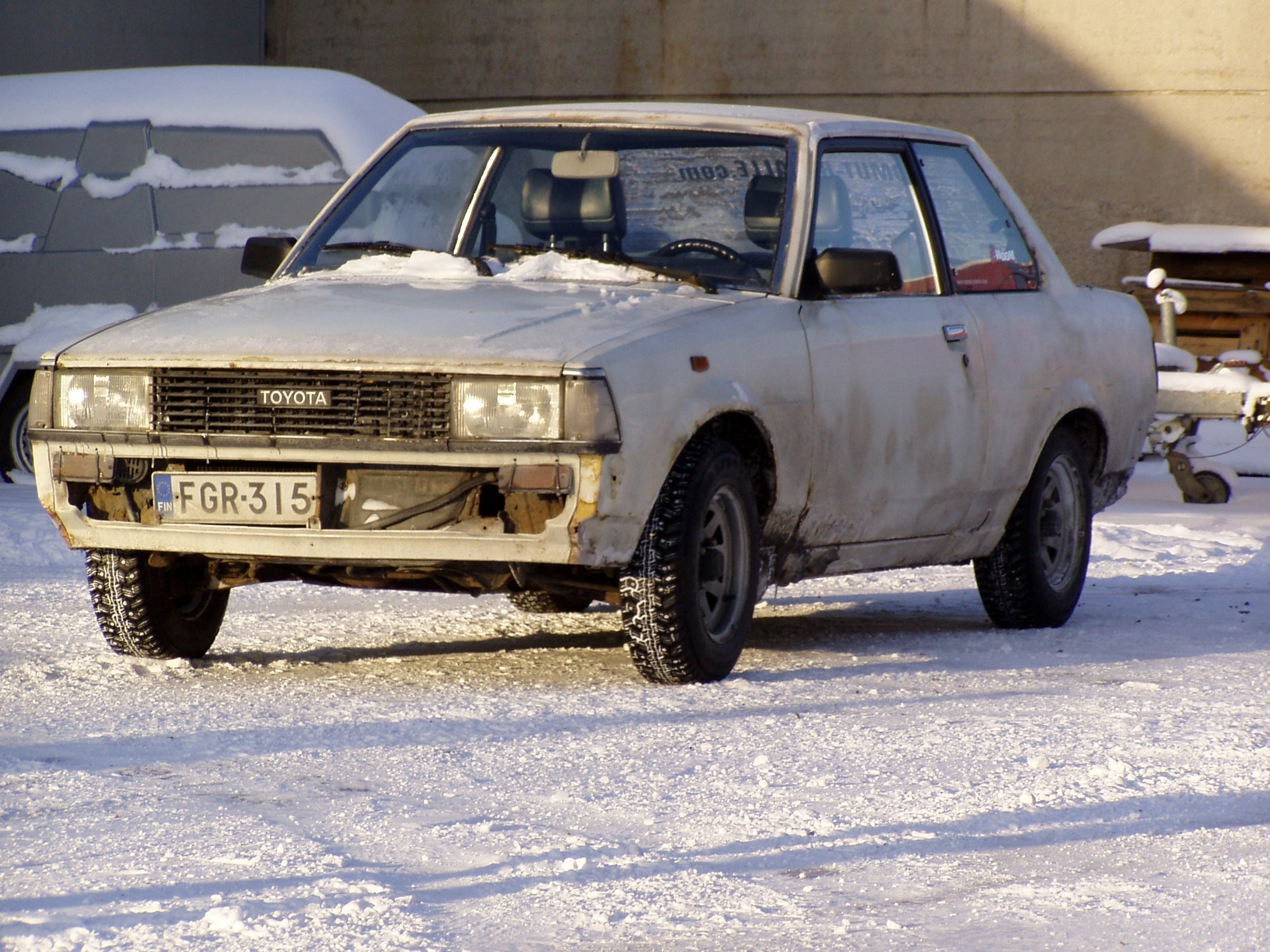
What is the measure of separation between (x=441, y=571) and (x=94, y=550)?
114 cm

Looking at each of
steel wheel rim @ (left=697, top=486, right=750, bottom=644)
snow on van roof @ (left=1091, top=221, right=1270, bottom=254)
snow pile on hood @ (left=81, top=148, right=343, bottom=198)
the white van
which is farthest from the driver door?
snow on van roof @ (left=1091, top=221, right=1270, bottom=254)

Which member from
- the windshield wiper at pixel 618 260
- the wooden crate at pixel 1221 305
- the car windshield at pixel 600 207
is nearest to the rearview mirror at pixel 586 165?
the car windshield at pixel 600 207

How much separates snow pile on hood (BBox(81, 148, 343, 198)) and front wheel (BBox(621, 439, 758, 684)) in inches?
260

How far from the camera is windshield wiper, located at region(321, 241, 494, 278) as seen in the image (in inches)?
236

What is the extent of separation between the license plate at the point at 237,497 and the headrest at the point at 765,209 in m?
1.68

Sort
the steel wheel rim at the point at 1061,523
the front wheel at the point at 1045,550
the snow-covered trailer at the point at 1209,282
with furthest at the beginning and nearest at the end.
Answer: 1. the snow-covered trailer at the point at 1209,282
2. the steel wheel rim at the point at 1061,523
3. the front wheel at the point at 1045,550

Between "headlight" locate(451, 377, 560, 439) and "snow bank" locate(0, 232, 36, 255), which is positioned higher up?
"headlight" locate(451, 377, 560, 439)

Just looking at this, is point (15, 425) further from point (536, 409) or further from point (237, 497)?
point (536, 409)

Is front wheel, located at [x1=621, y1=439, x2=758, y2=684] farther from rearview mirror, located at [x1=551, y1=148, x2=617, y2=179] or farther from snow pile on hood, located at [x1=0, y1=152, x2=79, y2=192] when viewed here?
snow pile on hood, located at [x1=0, y1=152, x2=79, y2=192]

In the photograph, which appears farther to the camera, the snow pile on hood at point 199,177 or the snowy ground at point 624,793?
the snow pile on hood at point 199,177

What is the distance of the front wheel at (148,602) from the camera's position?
5.71 meters

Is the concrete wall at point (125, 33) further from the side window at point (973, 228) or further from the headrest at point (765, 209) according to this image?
the headrest at point (765, 209)

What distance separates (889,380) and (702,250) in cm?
70

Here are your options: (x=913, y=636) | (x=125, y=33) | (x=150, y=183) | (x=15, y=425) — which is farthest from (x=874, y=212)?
(x=125, y=33)
